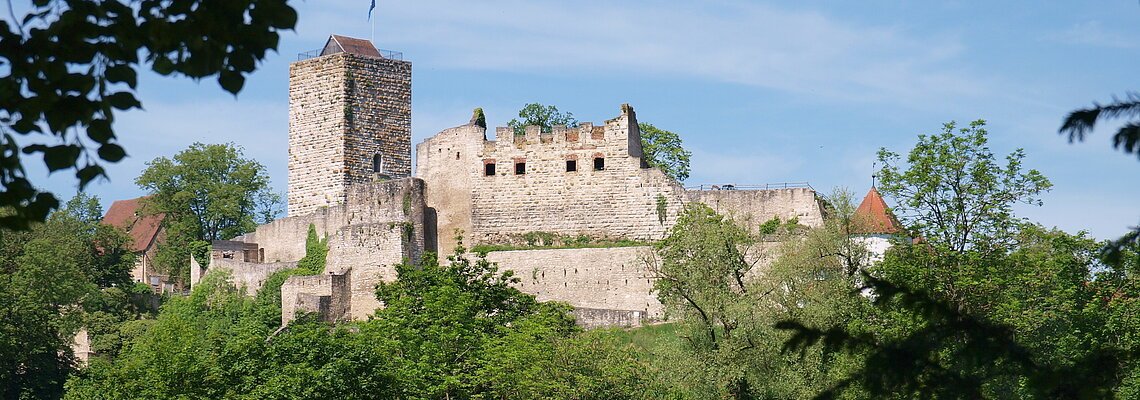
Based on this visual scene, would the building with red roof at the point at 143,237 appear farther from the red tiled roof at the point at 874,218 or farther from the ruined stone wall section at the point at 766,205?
the red tiled roof at the point at 874,218

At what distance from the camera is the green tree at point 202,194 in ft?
199

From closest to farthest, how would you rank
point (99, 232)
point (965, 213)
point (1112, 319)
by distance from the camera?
point (1112, 319) → point (965, 213) → point (99, 232)

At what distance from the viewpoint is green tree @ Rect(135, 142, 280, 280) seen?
60.7 m

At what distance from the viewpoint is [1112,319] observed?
37375 millimetres

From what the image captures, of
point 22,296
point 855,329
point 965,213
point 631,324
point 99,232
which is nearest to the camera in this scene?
point 855,329

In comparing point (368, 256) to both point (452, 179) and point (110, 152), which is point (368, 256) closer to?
point (452, 179)

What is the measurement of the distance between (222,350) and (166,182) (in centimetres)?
2431

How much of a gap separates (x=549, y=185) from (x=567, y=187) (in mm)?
482

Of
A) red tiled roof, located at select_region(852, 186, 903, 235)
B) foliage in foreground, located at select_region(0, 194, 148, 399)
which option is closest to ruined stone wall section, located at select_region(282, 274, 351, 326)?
foliage in foreground, located at select_region(0, 194, 148, 399)

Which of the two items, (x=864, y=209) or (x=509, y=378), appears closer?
(x=509, y=378)

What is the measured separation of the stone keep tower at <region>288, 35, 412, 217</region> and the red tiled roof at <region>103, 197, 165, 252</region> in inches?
530

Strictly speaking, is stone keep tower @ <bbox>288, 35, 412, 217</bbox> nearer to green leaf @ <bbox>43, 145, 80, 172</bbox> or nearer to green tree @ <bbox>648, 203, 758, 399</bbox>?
green tree @ <bbox>648, 203, 758, 399</bbox>

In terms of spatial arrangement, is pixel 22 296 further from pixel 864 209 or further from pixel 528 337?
pixel 864 209

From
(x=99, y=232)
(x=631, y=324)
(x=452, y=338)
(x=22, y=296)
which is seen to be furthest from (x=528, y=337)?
(x=99, y=232)
